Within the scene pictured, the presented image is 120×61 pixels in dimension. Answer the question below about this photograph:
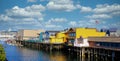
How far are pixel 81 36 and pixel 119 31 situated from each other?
16.9m

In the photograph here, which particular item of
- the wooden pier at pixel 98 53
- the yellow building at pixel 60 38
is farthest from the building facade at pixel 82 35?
the yellow building at pixel 60 38

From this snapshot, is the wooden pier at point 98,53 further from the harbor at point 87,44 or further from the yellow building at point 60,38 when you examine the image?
the yellow building at point 60,38

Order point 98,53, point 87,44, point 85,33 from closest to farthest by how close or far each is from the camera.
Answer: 1. point 98,53
2. point 87,44
3. point 85,33

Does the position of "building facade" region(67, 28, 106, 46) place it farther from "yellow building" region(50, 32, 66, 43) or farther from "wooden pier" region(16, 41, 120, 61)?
"yellow building" region(50, 32, 66, 43)

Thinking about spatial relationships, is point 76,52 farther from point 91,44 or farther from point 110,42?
point 110,42

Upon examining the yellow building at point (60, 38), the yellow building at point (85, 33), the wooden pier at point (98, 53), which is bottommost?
the wooden pier at point (98, 53)

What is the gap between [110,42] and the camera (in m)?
45.3

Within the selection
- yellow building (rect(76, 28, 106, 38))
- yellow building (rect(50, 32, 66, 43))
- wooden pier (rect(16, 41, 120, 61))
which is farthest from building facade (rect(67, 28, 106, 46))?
yellow building (rect(50, 32, 66, 43))

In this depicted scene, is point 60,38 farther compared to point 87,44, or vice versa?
point 60,38

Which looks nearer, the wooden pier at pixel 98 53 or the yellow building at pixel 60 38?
the wooden pier at pixel 98 53

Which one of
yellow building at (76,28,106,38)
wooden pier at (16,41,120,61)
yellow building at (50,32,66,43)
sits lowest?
wooden pier at (16,41,120,61)

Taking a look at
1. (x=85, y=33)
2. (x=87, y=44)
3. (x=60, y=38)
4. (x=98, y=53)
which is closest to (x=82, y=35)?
(x=85, y=33)

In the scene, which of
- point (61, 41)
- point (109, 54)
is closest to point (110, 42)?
point (109, 54)

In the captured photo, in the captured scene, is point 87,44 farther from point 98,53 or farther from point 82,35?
point 98,53
